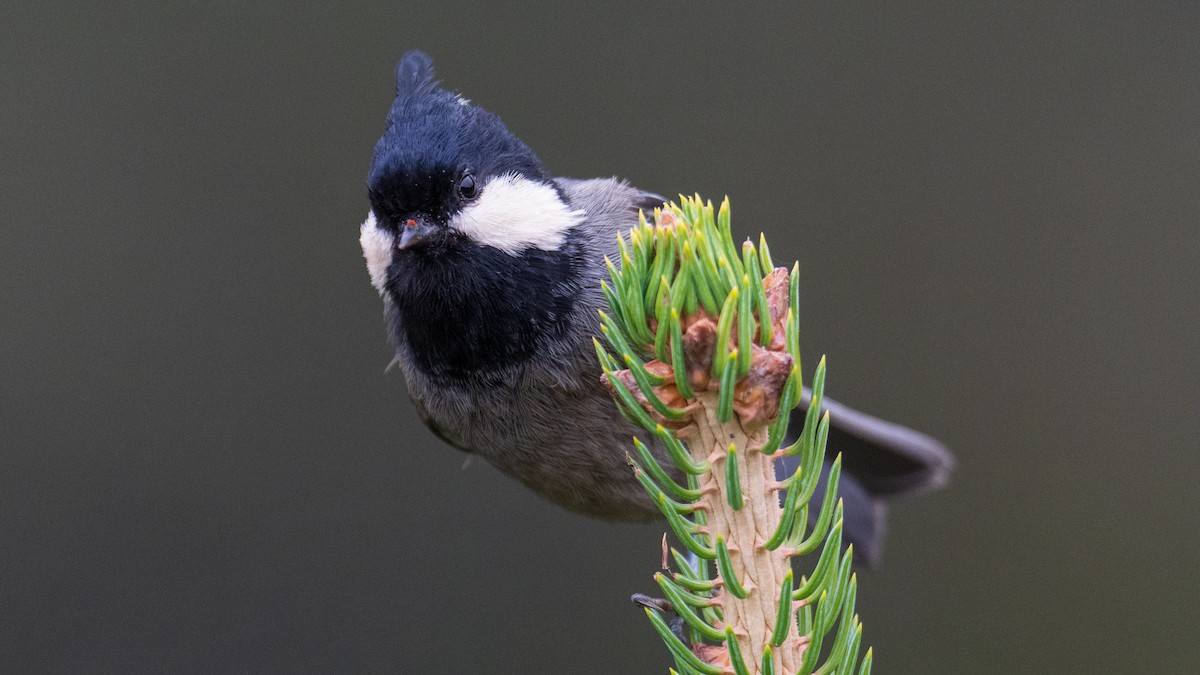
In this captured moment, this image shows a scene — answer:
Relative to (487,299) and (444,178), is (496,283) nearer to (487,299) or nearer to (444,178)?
(487,299)

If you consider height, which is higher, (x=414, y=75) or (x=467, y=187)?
(x=414, y=75)

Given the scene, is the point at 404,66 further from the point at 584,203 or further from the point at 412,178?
the point at 584,203

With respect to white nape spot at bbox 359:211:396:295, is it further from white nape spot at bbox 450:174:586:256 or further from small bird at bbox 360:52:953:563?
white nape spot at bbox 450:174:586:256

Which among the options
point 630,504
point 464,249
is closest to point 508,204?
point 464,249

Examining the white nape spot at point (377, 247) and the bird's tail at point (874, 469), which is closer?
the white nape spot at point (377, 247)

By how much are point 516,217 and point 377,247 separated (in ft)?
0.69

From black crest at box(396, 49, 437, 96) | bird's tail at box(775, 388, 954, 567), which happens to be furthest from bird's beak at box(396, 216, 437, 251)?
bird's tail at box(775, 388, 954, 567)

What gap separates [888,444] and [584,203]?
2.67ft

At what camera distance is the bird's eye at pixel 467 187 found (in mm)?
1453

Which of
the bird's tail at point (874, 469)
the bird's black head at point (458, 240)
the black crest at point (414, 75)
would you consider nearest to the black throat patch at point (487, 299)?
the bird's black head at point (458, 240)

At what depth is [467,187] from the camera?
1463 millimetres

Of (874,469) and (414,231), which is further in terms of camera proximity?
(874,469)

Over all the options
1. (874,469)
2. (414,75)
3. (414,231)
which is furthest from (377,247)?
(874,469)

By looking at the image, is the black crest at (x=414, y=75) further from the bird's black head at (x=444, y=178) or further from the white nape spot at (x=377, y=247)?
the white nape spot at (x=377, y=247)
